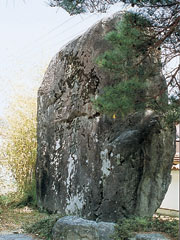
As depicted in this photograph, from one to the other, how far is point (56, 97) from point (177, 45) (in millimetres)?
2780

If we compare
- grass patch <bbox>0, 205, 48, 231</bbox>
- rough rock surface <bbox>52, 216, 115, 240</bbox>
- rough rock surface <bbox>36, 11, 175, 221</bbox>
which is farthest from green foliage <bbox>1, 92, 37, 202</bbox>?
rough rock surface <bbox>52, 216, 115, 240</bbox>

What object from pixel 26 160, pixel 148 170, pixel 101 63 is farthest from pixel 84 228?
pixel 26 160

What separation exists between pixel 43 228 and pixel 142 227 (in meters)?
1.37

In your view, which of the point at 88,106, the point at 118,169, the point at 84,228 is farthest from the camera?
the point at 88,106

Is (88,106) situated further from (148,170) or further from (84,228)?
(84,228)

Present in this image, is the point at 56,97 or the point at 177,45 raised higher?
the point at 177,45

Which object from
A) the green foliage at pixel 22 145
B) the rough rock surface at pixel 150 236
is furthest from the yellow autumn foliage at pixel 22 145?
the rough rock surface at pixel 150 236

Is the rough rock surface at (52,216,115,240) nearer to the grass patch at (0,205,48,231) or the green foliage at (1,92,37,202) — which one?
the grass patch at (0,205,48,231)

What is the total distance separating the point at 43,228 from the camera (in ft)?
17.5

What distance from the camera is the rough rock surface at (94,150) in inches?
213

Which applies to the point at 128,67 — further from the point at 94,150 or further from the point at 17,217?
the point at 17,217

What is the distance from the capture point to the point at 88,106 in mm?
6004

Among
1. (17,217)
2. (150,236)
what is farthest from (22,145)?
(150,236)

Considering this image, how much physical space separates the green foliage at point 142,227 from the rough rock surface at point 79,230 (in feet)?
0.40
